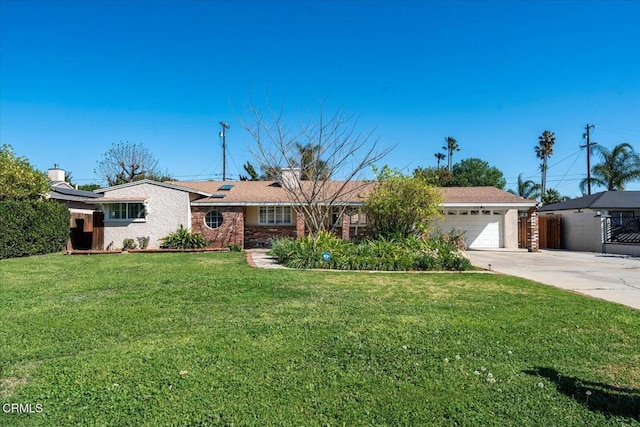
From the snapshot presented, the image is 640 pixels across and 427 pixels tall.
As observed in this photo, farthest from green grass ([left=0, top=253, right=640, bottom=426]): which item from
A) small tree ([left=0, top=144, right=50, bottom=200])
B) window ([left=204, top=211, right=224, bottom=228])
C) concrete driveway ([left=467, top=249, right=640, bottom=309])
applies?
window ([left=204, top=211, right=224, bottom=228])

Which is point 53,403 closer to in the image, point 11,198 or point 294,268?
point 294,268

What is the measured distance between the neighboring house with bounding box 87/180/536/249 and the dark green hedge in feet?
5.42

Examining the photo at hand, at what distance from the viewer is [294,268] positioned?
11758 millimetres

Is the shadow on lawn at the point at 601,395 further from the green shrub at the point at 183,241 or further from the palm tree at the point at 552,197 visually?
the palm tree at the point at 552,197

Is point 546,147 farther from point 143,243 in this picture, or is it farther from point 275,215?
point 143,243

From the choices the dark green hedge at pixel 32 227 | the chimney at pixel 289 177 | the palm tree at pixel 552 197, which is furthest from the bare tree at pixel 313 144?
the palm tree at pixel 552 197

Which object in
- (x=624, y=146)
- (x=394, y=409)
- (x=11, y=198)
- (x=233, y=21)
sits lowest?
(x=394, y=409)

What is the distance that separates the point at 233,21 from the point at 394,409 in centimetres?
1455

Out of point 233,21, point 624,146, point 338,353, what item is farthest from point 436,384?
point 624,146

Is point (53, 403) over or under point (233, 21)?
under

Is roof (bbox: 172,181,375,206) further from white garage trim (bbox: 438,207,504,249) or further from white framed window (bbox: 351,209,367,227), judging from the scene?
white garage trim (bbox: 438,207,504,249)

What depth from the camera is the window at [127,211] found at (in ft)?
62.5

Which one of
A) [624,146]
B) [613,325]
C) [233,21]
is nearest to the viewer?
[613,325]

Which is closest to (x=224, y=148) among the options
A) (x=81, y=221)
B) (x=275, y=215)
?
(x=81, y=221)
